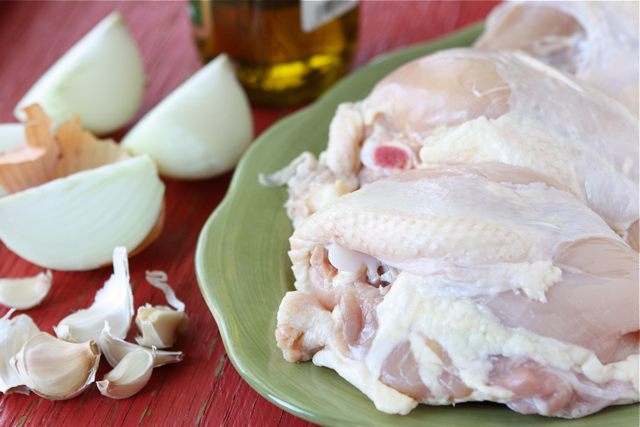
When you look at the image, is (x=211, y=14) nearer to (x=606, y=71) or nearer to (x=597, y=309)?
(x=606, y=71)

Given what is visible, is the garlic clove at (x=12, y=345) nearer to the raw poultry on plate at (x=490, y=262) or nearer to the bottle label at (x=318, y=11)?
the raw poultry on plate at (x=490, y=262)

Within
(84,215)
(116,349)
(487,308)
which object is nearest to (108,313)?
(116,349)

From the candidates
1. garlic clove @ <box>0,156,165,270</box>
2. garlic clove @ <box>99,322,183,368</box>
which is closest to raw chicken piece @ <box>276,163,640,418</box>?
garlic clove @ <box>99,322,183,368</box>

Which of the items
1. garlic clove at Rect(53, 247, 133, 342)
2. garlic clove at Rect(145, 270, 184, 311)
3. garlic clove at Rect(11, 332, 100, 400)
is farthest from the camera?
garlic clove at Rect(145, 270, 184, 311)

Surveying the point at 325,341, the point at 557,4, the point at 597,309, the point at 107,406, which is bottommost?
the point at 107,406

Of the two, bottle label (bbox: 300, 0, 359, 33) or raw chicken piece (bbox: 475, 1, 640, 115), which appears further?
bottle label (bbox: 300, 0, 359, 33)

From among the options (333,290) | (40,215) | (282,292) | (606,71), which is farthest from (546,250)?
(40,215)

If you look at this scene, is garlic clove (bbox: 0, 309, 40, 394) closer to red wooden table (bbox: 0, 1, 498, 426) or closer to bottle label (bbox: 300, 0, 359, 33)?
red wooden table (bbox: 0, 1, 498, 426)
